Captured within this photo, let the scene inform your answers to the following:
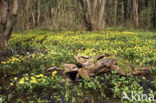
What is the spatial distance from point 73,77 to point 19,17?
20805 mm

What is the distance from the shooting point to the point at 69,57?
248 inches

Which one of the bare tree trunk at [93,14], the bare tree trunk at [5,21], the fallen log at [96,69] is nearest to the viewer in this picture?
the fallen log at [96,69]

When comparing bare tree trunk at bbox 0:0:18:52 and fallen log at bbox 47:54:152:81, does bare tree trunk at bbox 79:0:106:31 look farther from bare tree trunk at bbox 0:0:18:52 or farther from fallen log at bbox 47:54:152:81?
fallen log at bbox 47:54:152:81

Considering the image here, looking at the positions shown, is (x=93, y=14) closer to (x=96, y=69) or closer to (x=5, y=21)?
(x=5, y=21)

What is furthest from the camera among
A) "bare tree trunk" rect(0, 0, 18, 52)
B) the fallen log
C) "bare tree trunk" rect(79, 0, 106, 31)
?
"bare tree trunk" rect(79, 0, 106, 31)

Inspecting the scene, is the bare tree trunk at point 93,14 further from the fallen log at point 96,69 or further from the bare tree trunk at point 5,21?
the fallen log at point 96,69

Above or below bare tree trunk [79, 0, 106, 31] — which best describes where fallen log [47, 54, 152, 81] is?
below

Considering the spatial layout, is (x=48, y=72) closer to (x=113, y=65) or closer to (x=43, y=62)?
(x=43, y=62)

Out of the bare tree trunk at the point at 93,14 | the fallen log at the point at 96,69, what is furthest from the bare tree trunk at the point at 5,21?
the bare tree trunk at the point at 93,14

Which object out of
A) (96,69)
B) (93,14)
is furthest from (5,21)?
(93,14)

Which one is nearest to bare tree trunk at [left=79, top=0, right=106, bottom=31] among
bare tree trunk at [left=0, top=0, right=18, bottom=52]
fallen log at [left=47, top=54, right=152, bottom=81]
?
bare tree trunk at [left=0, top=0, right=18, bottom=52]

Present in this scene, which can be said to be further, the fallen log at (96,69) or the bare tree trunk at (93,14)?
the bare tree trunk at (93,14)

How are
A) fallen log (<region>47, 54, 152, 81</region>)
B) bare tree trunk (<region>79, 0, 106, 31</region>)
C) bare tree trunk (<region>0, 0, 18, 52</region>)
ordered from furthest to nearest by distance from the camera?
bare tree trunk (<region>79, 0, 106, 31</region>) < bare tree trunk (<region>0, 0, 18, 52</region>) < fallen log (<region>47, 54, 152, 81</region>)

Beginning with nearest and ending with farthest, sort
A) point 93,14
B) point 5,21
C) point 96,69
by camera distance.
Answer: point 96,69 → point 5,21 → point 93,14
